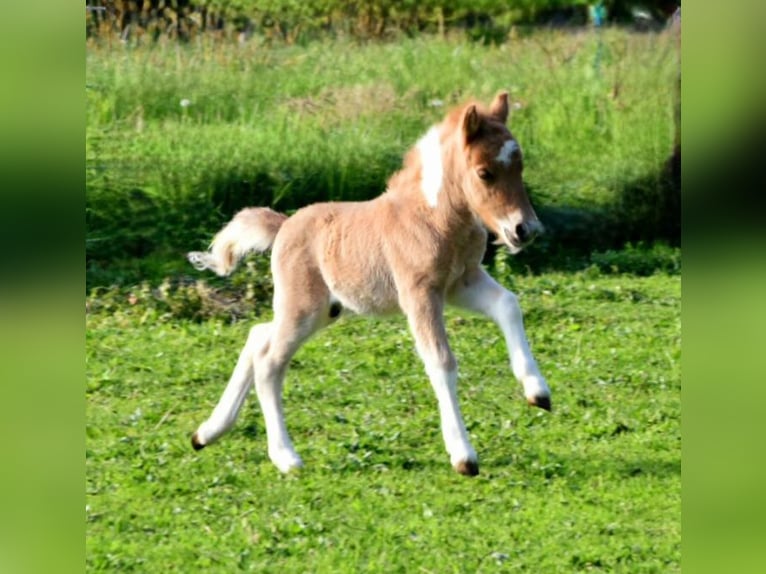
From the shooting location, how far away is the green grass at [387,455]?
17.5 ft

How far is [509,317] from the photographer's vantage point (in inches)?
196

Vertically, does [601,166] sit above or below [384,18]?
below

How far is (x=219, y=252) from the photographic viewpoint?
5.66 meters

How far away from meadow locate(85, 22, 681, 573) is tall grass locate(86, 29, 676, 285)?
0.8 inches

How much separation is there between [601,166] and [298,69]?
2.39 m

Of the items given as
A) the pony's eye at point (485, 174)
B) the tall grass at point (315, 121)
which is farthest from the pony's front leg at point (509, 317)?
the tall grass at point (315, 121)

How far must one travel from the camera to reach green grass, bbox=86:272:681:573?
535 cm

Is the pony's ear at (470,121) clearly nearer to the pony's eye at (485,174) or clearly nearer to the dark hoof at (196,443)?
the pony's eye at (485,174)

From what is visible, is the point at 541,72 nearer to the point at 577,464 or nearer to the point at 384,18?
the point at 384,18

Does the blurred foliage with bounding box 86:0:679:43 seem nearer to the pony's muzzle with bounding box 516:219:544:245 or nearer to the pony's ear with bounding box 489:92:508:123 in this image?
the pony's ear with bounding box 489:92:508:123

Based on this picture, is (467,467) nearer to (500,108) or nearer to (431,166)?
(431,166)

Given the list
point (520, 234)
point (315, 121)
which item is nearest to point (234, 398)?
point (520, 234)

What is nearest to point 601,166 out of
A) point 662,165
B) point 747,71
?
point 662,165

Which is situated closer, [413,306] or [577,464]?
[413,306]
